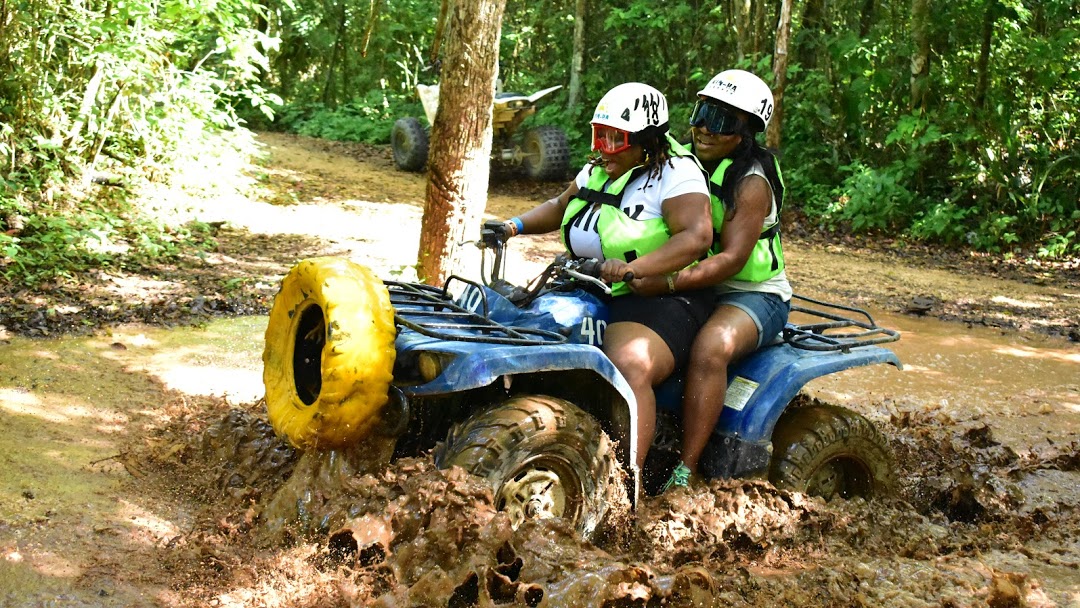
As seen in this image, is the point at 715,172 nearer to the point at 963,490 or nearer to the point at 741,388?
the point at 741,388

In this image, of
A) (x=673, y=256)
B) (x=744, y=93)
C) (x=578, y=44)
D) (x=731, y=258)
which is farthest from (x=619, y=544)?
(x=578, y=44)

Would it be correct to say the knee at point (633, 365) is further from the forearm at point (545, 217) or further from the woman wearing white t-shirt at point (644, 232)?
the forearm at point (545, 217)

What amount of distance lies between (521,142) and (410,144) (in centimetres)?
196

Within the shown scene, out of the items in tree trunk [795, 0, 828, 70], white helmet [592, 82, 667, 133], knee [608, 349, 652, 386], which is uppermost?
tree trunk [795, 0, 828, 70]

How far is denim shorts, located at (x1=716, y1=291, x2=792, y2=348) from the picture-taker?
4.42m

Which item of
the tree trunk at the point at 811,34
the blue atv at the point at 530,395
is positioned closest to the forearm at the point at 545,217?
the blue atv at the point at 530,395

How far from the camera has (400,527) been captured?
11.5 ft

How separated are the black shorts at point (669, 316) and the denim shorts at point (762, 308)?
0.58ft

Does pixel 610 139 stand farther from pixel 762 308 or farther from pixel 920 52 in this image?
pixel 920 52

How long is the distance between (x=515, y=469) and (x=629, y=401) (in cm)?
58

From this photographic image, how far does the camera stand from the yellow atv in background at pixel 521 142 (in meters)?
16.2

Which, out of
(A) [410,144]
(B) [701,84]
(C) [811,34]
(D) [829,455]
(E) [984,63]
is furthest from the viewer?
(B) [701,84]

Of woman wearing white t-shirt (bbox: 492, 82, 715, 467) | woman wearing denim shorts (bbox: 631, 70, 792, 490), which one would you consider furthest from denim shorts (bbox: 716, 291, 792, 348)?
woman wearing white t-shirt (bbox: 492, 82, 715, 467)

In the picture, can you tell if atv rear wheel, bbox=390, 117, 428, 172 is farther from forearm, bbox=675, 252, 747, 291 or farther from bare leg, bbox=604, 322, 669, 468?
bare leg, bbox=604, 322, 669, 468
